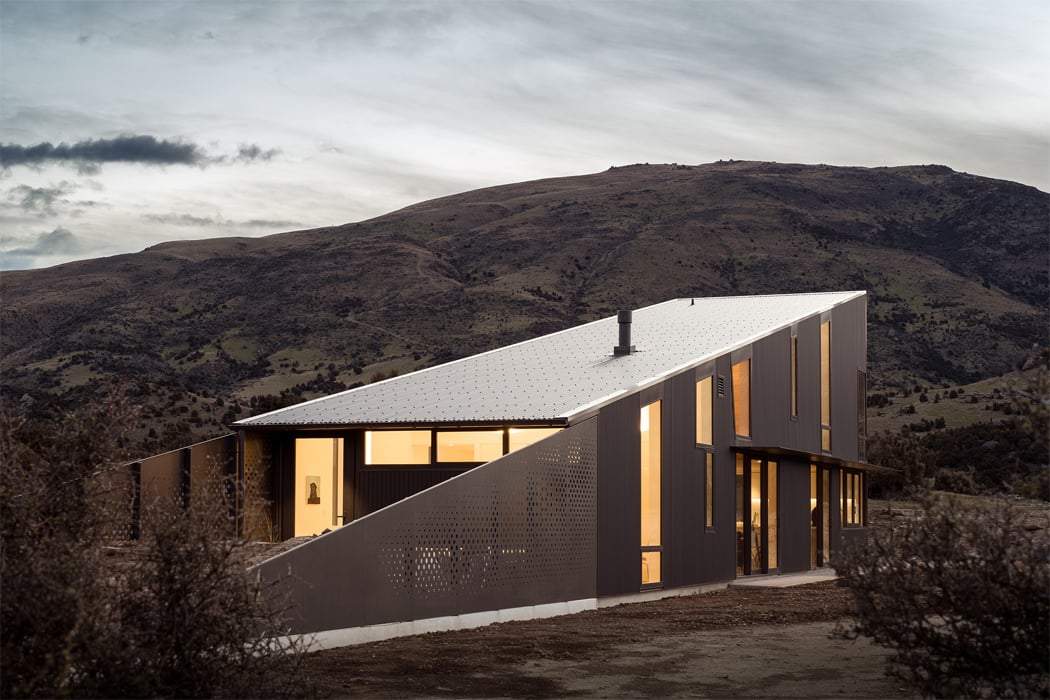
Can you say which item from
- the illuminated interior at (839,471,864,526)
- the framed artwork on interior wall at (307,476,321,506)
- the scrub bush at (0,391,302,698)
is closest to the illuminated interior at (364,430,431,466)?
the framed artwork on interior wall at (307,476,321,506)

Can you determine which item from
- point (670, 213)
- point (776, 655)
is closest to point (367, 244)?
point (670, 213)

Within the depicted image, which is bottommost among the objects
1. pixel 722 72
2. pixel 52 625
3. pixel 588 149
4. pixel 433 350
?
pixel 52 625

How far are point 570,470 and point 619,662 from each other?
412 centimetres

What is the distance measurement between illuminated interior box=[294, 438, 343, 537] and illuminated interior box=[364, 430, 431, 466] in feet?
1.75

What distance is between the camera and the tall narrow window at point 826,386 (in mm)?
21844

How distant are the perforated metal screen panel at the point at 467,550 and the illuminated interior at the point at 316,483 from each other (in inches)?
168

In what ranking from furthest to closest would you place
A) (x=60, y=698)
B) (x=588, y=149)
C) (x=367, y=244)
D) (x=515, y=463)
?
(x=588, y=149) → (x=367, y=244) → (x=515, y=463) → (x=60, y=698)

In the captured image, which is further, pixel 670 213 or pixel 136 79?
pixel 670 213

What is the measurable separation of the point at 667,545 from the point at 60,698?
11259 mm

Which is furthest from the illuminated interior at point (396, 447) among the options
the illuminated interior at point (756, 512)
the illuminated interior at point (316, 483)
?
the illuminated interior at point (756, 512)

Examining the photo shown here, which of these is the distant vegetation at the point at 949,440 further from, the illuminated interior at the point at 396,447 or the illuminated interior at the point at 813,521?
the illuminated interior at the point at 396,447

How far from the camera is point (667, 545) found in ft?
52.1

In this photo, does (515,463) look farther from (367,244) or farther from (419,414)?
(367,244)

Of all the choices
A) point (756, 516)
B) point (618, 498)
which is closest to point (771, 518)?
point (756, 516)
